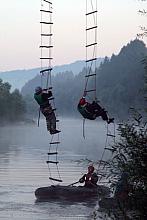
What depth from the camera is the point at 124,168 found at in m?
5.73

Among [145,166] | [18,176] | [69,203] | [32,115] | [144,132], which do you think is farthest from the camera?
[32,115]

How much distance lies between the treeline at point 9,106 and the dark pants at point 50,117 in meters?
81.4

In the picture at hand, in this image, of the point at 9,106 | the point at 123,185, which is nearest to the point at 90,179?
the point at 123,185

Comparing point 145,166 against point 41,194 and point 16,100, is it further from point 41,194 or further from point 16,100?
point 16,100

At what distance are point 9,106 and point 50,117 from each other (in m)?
85.6

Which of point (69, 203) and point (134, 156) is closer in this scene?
point (134, 156)

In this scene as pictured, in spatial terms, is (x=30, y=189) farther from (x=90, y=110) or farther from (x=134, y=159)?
(x=134, y=159)

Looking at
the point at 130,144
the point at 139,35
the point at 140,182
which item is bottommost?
the point at 140,182

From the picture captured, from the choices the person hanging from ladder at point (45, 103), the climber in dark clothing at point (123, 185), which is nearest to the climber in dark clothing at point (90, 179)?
the person hanging from ladder at point (45, 103)

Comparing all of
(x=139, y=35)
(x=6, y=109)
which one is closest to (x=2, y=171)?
(x=139, y=35)

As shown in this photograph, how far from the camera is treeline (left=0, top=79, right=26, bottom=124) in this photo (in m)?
91.9

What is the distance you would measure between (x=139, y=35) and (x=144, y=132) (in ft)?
3.50

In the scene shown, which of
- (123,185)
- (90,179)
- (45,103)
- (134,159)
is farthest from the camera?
(90,179)

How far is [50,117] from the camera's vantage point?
386 inches
